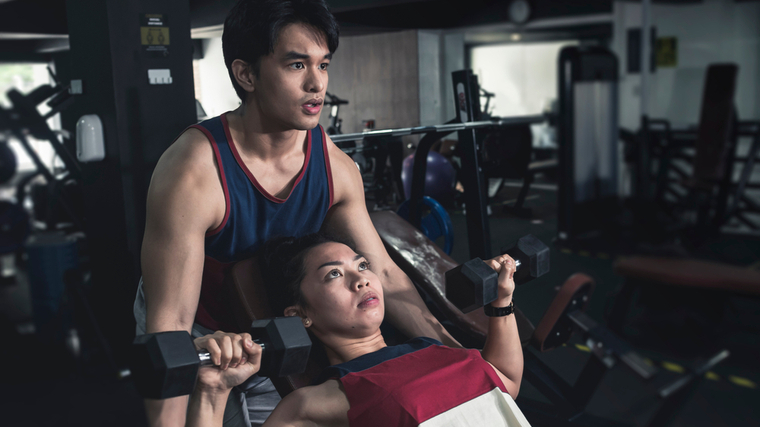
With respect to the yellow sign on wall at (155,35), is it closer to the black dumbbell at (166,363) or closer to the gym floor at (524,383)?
the gym floor at (524,383)

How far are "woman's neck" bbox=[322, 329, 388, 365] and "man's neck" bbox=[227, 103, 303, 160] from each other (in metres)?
0.40

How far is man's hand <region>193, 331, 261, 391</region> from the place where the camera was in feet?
2.40

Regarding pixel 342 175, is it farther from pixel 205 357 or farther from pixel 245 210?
pixel 205 357

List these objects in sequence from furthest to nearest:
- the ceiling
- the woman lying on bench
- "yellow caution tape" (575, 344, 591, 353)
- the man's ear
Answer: "yellow caution tape" (575, 344, 591, 353) → the ceiling → the man's ear → the woman lying on bench

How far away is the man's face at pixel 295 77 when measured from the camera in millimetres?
1019

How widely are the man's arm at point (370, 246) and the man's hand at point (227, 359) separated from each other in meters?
0.52

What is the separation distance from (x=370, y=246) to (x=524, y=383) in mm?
1182

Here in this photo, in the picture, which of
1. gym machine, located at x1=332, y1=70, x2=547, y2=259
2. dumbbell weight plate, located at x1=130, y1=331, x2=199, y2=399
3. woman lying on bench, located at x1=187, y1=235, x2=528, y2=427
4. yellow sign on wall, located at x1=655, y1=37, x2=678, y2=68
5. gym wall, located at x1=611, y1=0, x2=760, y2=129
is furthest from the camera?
yellow sign on wall, located at x1=655, y1=37, x2=678, y2=68

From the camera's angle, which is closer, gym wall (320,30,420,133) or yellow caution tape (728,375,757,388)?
gym wall (320,30,420,133)

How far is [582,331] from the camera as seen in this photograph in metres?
1.39

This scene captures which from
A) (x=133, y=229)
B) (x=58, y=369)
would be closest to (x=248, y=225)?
(x=133, y=229)

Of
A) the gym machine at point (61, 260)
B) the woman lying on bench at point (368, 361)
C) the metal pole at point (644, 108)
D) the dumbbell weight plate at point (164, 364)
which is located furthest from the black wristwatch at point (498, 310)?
the metal pole at point (644, 108)

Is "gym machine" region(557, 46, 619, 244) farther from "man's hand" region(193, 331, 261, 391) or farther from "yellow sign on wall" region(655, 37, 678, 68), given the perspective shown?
"man's hand" region(193, 331, 261, 391)

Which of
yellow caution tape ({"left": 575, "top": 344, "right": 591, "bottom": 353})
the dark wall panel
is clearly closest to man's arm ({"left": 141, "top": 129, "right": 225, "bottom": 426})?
the dark wall panel
